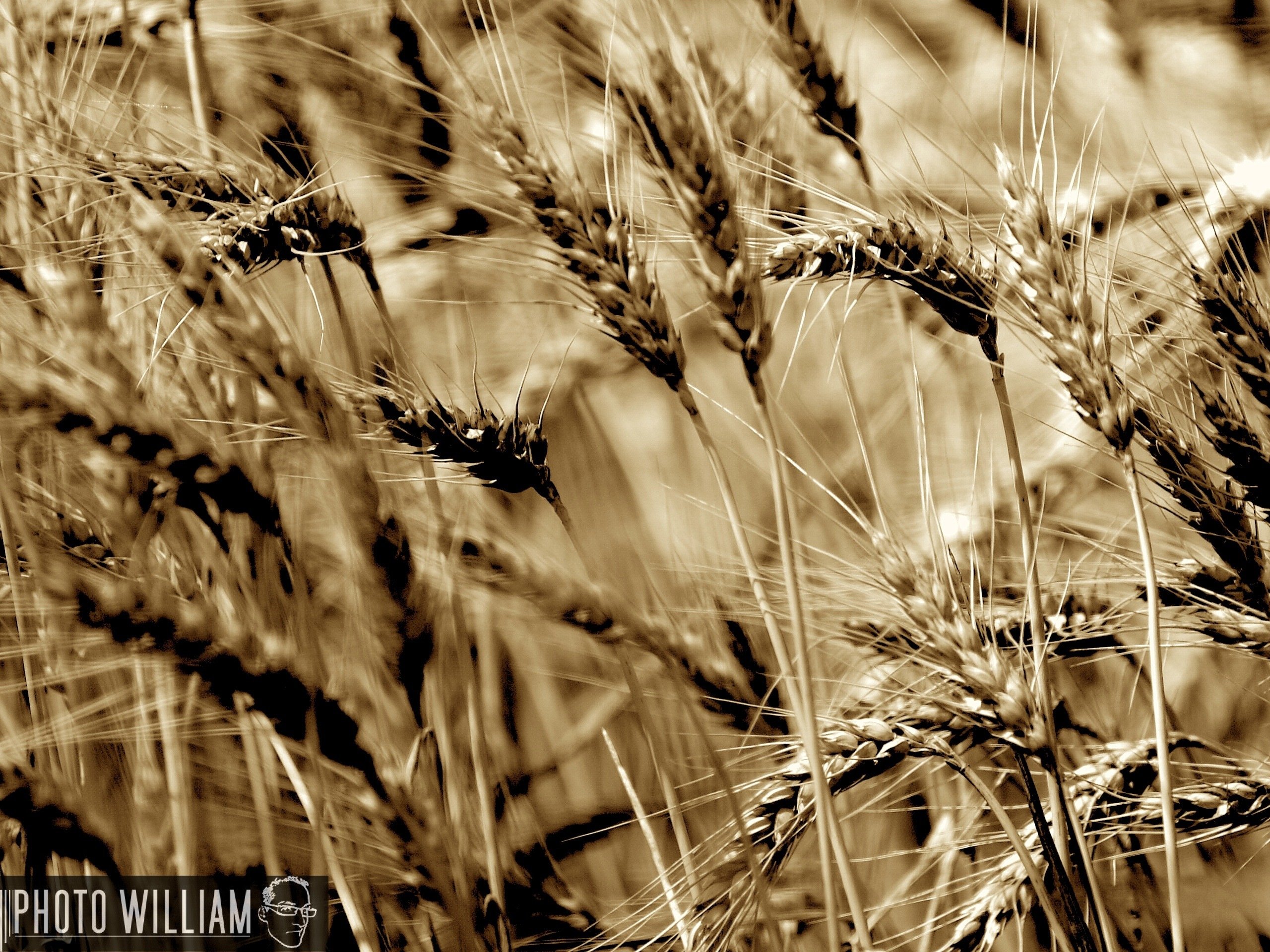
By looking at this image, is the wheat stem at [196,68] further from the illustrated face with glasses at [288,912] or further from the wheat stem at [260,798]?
the illustrated face with glasses at [288,912]

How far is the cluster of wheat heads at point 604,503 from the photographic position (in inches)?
13.8

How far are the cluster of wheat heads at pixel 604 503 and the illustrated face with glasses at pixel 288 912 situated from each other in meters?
0.03

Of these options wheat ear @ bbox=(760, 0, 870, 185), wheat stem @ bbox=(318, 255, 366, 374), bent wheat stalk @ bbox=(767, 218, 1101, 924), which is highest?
wheat ear @ bbox=(760, 0, 870, 185)

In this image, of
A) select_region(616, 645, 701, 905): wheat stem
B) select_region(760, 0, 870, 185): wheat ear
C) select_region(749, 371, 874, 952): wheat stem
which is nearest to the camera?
select_region(749, 371, 874, 952): wheat stem

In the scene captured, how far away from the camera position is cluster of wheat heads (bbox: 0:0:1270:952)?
35 cm

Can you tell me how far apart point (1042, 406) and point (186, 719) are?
71cm

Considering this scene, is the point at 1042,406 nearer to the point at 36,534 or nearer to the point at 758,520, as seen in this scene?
the point at 758,520

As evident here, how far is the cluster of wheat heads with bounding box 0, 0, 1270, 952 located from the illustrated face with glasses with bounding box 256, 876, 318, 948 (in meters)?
0.03

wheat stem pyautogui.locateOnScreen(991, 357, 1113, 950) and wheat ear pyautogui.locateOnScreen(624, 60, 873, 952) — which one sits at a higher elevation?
wheat ear pyautogui.locateOnScreen(624, 60, 873, 952)

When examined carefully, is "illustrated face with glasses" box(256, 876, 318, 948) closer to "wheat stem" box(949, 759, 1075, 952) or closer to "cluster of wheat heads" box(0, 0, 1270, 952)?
"cluster of wheat heads" box(0, 0, 1270, 952)

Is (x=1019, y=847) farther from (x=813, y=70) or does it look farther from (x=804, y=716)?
(x=813, y=70)

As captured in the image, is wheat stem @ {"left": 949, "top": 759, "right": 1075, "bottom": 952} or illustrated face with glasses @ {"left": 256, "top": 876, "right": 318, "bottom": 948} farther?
illustrated face with glasses @ {"left": 256, "top": 876, "right": 318, "bottom": 948}
